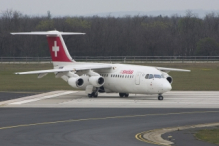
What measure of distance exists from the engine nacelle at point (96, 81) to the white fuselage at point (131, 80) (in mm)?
959

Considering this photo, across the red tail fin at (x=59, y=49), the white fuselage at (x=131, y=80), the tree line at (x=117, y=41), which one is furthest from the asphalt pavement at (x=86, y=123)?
the tree line at (x=117, y=41)

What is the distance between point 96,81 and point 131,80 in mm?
2543

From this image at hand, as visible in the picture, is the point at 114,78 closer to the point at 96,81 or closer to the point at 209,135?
the point at 96,81

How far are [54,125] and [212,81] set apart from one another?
34.4 metres

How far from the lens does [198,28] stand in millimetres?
113125

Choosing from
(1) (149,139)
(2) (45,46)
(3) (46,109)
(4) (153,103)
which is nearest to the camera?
(1) (149,139)

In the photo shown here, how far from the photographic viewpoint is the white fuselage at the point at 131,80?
37.1 meters

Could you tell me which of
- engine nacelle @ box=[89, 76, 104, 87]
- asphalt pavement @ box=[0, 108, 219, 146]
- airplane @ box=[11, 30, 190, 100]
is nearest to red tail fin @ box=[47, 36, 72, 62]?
airplane @ box=[11, 30, 190, 100]

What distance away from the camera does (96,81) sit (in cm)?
3919

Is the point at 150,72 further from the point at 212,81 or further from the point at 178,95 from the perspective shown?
the point at 212,81

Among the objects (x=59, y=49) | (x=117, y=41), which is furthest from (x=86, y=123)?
(x=117, y=41)

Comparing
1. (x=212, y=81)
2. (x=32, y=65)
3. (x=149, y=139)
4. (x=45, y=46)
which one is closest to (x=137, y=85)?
(x=149, y=139)

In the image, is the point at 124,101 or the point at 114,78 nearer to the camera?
the point at 124,101

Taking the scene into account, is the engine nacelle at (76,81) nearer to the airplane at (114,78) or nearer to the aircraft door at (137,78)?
the airplane at (114,78)
